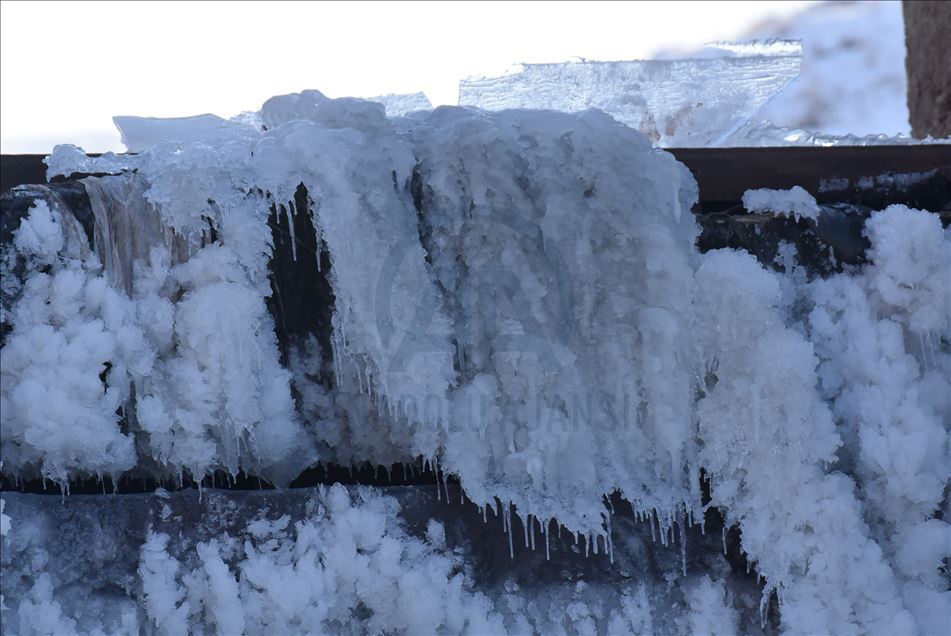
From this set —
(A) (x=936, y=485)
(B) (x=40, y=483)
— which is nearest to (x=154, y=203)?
(B) (x=40, y=483)

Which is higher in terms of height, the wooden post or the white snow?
the wooden post

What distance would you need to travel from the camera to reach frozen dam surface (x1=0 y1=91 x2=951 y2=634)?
2010mm

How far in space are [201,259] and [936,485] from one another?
1.76m

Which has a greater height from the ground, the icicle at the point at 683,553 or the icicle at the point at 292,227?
the icicle at the point at 292,227

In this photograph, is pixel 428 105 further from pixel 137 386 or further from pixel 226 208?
pixel 137 386

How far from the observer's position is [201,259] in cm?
205

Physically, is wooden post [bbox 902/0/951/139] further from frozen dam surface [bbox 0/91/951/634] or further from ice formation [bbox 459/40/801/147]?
frozen dam surface [bbox 0/91/951/634]

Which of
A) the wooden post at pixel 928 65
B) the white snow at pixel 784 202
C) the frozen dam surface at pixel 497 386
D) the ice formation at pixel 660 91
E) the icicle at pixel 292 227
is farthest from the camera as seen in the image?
the wooden post at pixel 928 65

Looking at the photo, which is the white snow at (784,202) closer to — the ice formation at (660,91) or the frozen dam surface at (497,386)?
the frozen dam surface at (497,386)

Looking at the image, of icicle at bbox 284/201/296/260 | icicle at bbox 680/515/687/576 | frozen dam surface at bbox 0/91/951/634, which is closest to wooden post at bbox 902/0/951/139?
frozen dam surface at bbox 0/91/951/634

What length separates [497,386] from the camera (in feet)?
7.17

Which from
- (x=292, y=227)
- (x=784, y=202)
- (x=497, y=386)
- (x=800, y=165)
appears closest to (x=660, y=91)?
(x=800, y=165)

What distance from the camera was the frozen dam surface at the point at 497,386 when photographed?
2.01m

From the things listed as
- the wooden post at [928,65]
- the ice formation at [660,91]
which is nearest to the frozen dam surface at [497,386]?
the ice formation at [660,91]
